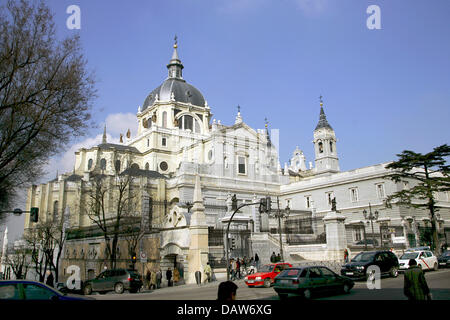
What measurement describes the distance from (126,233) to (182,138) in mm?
40658

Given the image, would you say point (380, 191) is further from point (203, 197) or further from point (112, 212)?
point (112, 212)

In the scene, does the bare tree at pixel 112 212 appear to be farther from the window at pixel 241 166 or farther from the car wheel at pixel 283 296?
the window at pixel 241 166

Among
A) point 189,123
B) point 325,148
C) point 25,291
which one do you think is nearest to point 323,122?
point 325,148

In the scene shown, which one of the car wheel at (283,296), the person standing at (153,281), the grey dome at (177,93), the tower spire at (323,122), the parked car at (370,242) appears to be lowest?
the person standing at (153,281)

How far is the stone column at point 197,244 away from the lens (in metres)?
22.3

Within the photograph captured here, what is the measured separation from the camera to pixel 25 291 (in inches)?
294

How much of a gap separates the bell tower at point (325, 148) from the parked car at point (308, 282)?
4866 cm

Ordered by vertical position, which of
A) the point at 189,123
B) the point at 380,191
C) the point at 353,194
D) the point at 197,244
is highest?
the point at 189,123

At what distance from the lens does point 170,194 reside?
52688 millimetres

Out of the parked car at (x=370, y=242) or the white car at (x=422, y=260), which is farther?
the parked car at (x=370, y=242)

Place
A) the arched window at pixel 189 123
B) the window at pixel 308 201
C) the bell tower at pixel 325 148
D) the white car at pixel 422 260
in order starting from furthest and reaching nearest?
the arched window at pixel 189 123, the bell tower at pixel 325 148, the window at pixel 308 201, the white car at pixel 422 260

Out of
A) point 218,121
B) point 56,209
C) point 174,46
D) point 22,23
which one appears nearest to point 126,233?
point 22,23

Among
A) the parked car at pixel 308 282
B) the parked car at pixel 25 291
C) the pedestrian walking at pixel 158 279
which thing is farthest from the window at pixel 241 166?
the parked car at pixel 25 291

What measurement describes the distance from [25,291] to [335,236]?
2245 cm
